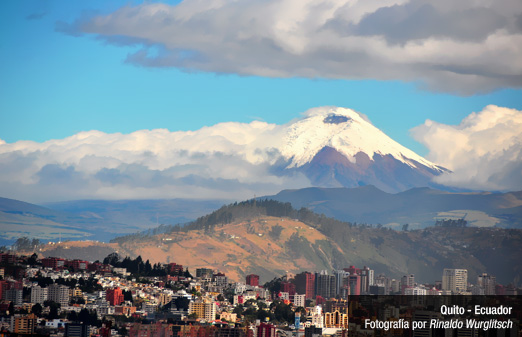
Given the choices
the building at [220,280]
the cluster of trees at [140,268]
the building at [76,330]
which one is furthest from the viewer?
the building at [220,280]

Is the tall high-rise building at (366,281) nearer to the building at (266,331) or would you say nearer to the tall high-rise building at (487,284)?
the tall high-rise building at (487,284)

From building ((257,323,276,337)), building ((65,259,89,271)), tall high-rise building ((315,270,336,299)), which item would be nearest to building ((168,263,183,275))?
building ((65,259,89,271))

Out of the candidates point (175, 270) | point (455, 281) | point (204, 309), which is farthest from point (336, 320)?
point (455, 281)

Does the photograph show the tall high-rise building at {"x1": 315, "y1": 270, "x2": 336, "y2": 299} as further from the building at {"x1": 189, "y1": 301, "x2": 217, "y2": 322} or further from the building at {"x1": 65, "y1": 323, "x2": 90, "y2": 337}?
the building at {"x1": 65, "y1": 323, "x2": 90, "y2": 337}

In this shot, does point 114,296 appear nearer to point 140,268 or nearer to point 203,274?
point 140,268

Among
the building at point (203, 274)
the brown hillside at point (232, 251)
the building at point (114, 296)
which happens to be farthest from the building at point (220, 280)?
the brown hillside at point (232, 251)
